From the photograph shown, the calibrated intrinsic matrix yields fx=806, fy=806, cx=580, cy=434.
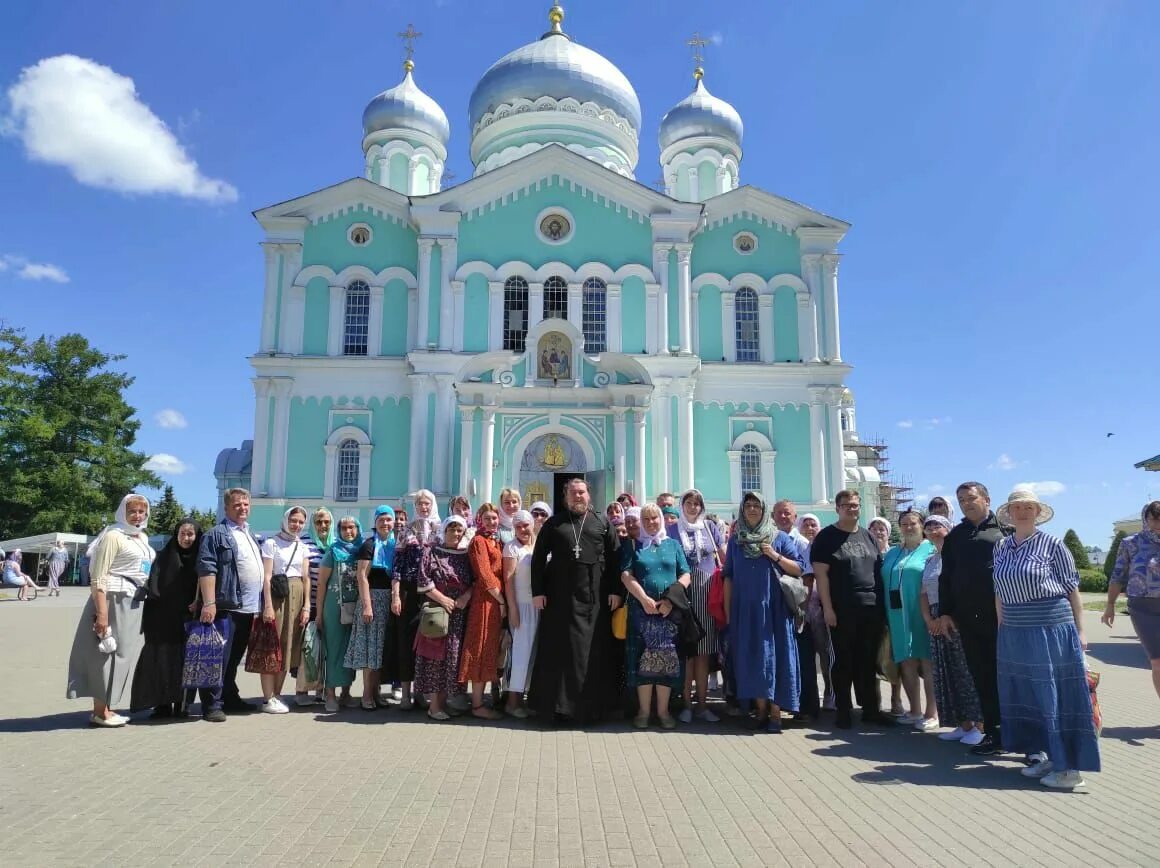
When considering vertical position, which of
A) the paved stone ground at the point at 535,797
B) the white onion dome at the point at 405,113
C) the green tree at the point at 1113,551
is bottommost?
the paved stone ground at the point at 535,797

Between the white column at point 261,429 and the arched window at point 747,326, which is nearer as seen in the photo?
the white column at point 261,429

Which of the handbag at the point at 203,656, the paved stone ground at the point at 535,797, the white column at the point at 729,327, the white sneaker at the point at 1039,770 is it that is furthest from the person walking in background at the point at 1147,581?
the white column at the point at 729,327

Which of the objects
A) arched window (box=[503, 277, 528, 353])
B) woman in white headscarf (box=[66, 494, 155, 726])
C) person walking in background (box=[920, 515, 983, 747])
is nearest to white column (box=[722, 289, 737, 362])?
arched window (box=[503, 277, 528, 353])

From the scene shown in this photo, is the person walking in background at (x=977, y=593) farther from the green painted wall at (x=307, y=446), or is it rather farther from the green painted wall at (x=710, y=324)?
the green painted wall at (x=307, y=446)

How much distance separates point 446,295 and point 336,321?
3262 mm

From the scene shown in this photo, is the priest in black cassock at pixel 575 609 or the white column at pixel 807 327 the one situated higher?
the white column at pixel 807 327

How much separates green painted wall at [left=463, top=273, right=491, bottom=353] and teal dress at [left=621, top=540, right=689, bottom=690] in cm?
1542

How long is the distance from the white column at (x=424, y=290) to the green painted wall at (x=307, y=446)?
3.11 m

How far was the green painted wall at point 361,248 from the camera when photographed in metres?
22.8

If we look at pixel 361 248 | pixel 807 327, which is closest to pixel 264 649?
pixel 361 248

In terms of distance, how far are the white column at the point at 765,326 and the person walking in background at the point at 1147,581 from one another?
621 inches

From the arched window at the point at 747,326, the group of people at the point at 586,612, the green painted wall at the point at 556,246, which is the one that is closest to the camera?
the group of people at the point at 586,612

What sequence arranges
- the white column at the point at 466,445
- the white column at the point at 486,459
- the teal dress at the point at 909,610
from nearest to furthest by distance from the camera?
the teal dress at the point at 909,610, the white column at the point at 466,445, the white column at the point at 486,459

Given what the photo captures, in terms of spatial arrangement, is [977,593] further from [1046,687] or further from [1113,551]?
[1113,551]
